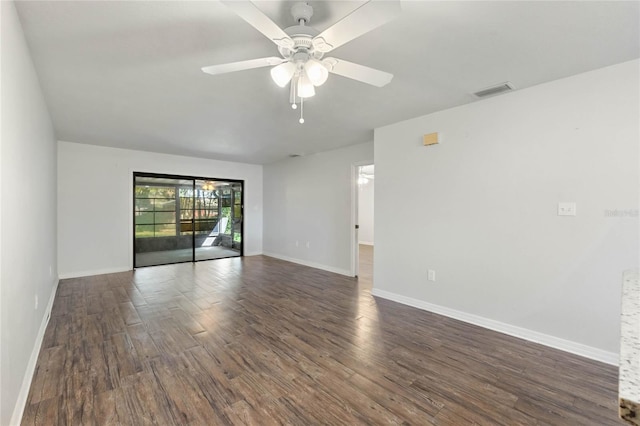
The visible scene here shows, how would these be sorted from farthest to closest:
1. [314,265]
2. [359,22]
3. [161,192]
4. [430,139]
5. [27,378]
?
[161,192], [314,265], [430,139], [27,378], [359,22]

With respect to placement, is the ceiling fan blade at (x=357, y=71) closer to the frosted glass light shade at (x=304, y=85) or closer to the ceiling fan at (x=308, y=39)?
the ceiling fan at (x=308, y=39)

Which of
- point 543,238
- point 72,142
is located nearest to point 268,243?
point 72,142

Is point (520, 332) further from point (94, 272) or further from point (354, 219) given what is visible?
point (94, 272)

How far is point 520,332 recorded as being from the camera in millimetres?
2775

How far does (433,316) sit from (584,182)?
78.1 inches

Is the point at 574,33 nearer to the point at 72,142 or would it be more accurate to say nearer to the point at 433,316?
the point at 433,316

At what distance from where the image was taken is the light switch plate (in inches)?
98.3

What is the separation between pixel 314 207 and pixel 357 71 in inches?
169

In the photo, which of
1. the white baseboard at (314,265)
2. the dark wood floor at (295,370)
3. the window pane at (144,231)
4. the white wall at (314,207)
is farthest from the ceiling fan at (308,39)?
the window pane at (144,231)

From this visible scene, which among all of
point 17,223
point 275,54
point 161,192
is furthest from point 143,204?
point 275,54

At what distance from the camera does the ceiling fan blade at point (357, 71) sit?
67.7 inches

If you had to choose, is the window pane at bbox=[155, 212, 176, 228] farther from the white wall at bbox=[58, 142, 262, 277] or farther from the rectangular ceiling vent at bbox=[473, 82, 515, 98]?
the rectangular ceiling vent at bbox=[473, 82, 515, 98]

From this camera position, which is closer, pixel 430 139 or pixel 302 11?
pixel 302 11

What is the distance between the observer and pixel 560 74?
96.2 inches
